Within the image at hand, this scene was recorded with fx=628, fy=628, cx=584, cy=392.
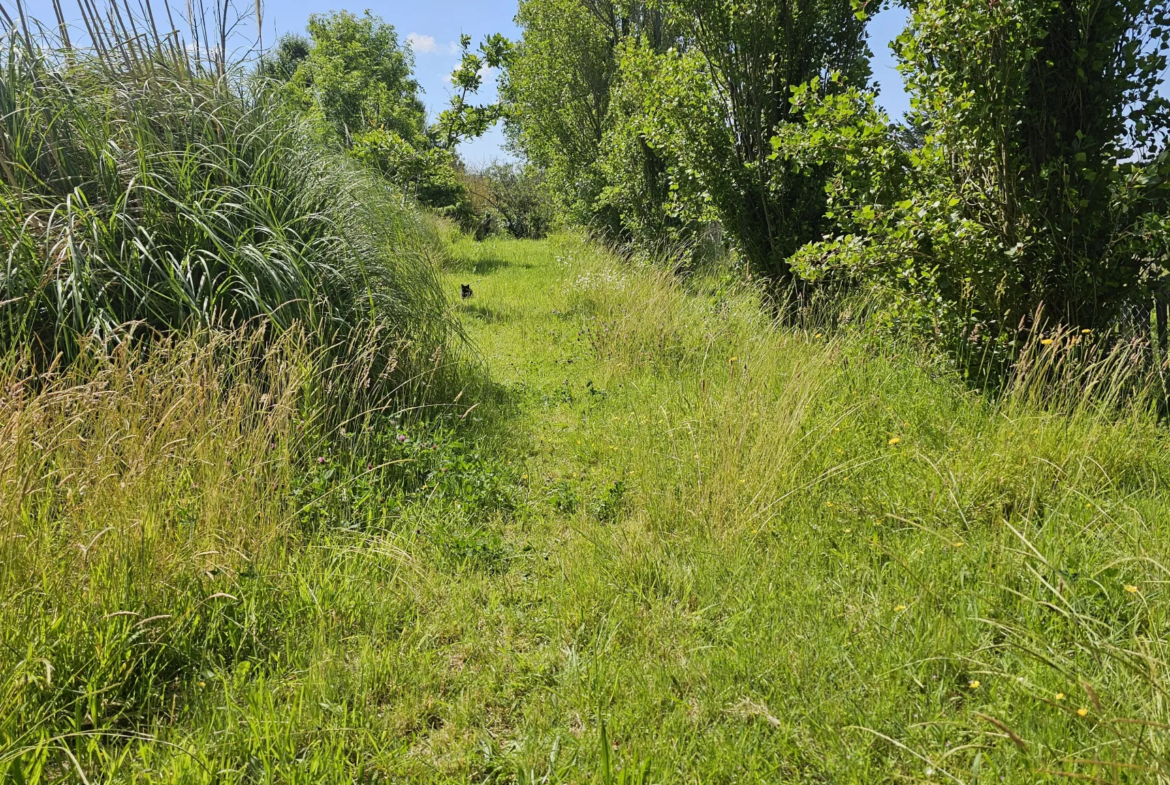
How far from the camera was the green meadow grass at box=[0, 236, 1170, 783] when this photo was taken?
1642mm

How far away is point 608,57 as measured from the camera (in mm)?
11445

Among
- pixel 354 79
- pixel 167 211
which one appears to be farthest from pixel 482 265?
pixel 167 211

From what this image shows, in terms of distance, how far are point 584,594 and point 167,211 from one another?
3010 mm

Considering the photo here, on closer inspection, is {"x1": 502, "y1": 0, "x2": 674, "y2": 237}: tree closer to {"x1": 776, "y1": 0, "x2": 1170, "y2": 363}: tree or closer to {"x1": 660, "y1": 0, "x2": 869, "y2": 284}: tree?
{"x1": 660, "y1": 0, "x2": 869, "y2": 284}: tree

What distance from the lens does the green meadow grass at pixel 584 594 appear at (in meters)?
1.64

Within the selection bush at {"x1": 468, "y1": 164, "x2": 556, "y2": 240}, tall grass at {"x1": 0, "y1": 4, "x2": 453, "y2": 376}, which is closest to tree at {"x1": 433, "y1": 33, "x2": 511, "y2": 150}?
tall grass at {"x1": 0, "y1": 4, "x2": 453, "y2": 376}

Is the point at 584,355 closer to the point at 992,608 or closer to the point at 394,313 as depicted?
the point at 394,313

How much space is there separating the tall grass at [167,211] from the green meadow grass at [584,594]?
503 mm

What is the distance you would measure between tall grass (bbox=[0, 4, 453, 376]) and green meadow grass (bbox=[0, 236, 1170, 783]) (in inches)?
19.8

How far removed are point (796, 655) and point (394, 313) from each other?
3181mm

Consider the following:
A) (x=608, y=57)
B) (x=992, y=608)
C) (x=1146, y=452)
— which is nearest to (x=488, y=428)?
(x=992, y=608)

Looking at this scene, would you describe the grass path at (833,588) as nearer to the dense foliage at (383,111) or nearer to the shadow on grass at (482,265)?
the dense foliage at (383,111)

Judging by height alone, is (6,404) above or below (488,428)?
above

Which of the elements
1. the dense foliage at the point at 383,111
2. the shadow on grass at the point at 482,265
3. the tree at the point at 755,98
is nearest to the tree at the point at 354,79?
the dense foliage at the point at 383,111
